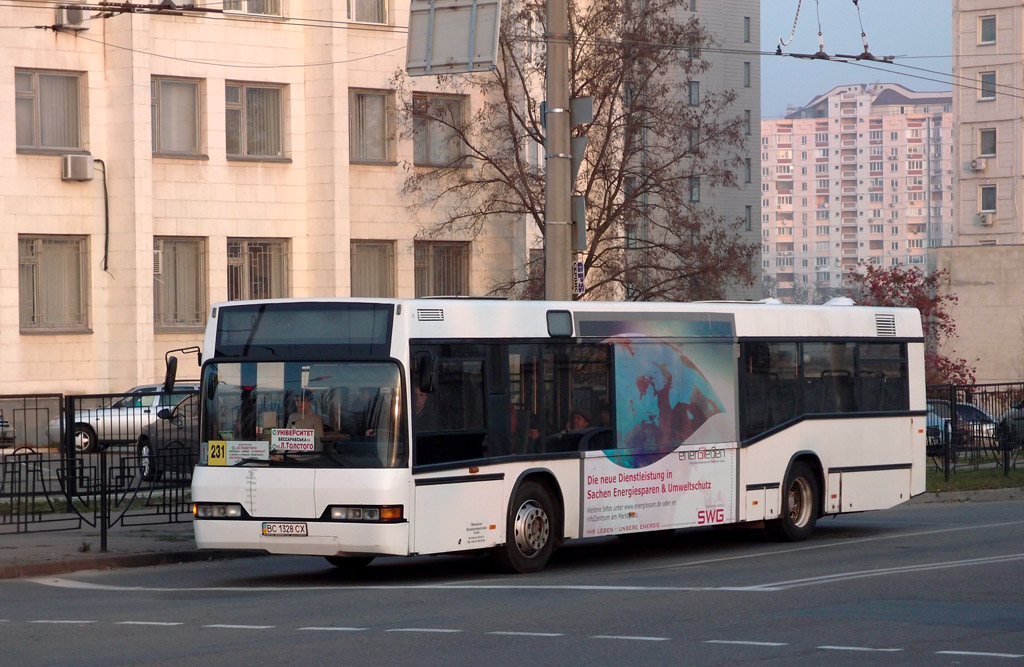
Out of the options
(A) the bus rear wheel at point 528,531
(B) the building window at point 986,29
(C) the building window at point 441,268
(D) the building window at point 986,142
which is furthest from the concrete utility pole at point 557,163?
(B) the building window at point 986,29

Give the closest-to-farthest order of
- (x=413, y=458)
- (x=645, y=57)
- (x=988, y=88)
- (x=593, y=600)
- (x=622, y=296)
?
1. (x=593, y=600)
2. (x=413, y=458)
3. (x=645, y=57)
4. (x=622, y=296)
5. (x=988, y=88)

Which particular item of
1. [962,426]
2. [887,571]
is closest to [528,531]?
[887,571]

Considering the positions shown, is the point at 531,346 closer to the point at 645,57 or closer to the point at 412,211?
the point at 645,57

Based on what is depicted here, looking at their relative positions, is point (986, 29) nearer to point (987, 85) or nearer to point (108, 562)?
point (987, 85)

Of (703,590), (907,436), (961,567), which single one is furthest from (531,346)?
(907,436)

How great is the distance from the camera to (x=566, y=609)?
1148 centimetres

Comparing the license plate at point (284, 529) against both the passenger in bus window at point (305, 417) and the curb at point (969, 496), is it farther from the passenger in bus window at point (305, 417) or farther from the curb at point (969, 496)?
the curb at point (969, 496)

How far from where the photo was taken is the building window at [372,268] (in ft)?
132

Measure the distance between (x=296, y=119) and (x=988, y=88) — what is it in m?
48.2

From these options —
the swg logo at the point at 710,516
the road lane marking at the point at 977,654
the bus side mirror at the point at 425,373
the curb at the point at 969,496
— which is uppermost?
the bus side mirror at the point at 425,373

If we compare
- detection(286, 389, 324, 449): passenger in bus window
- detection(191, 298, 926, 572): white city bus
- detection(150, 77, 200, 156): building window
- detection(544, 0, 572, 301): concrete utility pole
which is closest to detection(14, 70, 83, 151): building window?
detection(150, 77, 200, 156): building window

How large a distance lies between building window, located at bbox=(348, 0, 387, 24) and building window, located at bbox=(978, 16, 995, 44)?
1843 inches

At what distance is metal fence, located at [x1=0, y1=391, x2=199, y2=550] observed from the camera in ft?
60.0

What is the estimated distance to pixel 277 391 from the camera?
1376cm
